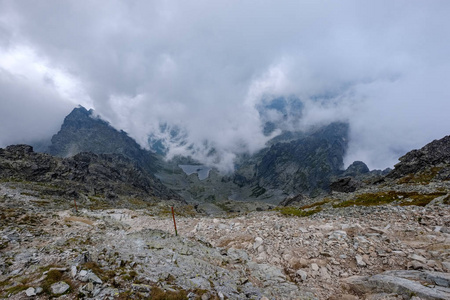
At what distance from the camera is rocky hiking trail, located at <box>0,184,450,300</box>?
9898mm

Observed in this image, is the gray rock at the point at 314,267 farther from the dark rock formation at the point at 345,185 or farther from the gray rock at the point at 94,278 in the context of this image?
the dark rock formation at the point at 345,185

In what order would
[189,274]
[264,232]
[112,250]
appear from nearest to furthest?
[189,274] → [112,250] → [264,232]

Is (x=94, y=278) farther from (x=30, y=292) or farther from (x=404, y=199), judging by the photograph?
(x=404, y=199)

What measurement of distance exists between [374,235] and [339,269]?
203 inches

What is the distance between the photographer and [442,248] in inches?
483

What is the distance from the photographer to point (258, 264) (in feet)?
49.4

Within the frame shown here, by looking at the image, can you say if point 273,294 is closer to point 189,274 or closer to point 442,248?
point 189,274

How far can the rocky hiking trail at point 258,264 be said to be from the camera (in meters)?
9.90

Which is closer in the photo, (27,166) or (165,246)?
(165,246)

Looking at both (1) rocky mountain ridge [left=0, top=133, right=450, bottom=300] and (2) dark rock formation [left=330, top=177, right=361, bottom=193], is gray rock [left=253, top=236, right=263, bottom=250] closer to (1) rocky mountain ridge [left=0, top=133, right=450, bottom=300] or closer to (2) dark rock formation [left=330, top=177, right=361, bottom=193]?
(1) rocky mountain ridge [left=0, top=133, right=450, bottom=300]

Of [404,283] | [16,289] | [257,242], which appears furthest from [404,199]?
[16,289]

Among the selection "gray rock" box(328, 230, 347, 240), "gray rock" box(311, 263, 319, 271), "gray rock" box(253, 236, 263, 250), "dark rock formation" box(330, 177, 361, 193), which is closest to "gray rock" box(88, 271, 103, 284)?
"gray rock" box(253, 236, 263, 250)

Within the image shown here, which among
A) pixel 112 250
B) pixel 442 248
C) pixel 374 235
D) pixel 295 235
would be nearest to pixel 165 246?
pixel 112 250

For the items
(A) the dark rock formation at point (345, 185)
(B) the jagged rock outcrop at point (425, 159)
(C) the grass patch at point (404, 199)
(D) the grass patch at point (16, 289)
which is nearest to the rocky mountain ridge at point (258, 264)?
(D) the grass patch at point (16, 289)
